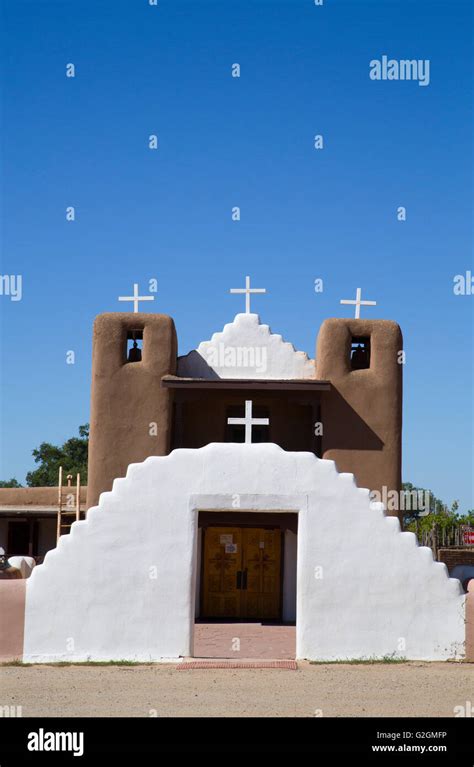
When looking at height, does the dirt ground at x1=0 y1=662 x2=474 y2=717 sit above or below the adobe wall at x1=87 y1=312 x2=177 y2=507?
below

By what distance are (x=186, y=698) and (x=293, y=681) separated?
185 centimetres

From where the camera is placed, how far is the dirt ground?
1094cm

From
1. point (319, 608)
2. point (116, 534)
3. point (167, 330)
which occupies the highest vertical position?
point (167, 330)

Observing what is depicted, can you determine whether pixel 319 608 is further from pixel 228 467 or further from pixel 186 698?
pixel 186 698

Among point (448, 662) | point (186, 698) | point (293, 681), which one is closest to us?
point (186, 698)

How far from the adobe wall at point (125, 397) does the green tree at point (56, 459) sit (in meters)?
38.7

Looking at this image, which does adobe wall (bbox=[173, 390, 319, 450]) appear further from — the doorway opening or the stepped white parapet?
the doorway opening

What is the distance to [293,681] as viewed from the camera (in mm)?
12797

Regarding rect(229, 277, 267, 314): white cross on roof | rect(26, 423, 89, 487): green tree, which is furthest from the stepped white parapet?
rect(26, 423, 89, 487): green tree

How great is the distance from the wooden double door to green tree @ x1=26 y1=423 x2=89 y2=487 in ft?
128

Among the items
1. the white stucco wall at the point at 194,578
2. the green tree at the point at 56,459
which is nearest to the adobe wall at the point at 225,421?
the white stucco wall at the point at 194,578
